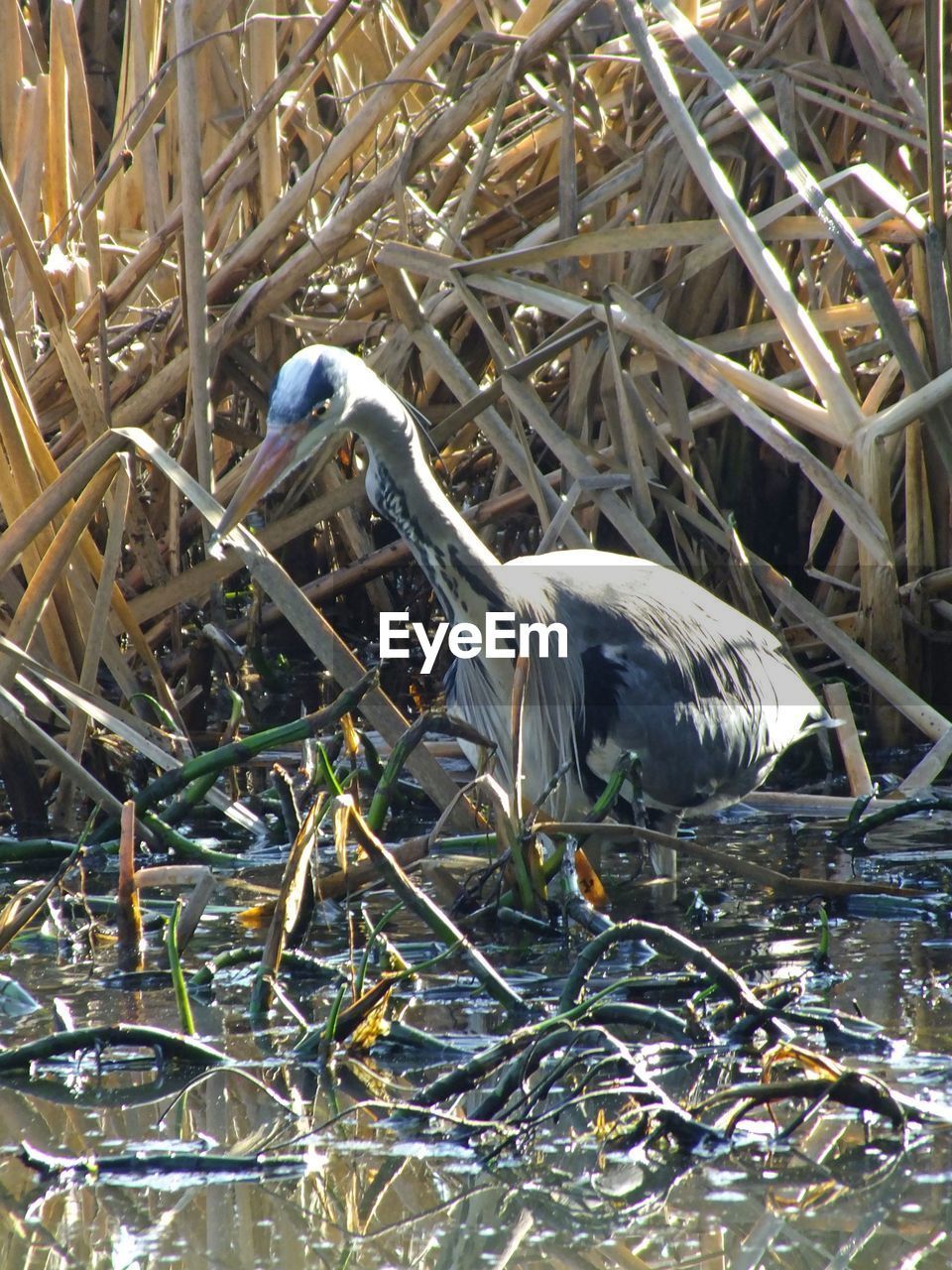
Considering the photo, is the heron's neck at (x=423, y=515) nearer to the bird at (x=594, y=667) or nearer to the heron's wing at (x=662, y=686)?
the bird at (x=594, y=667)

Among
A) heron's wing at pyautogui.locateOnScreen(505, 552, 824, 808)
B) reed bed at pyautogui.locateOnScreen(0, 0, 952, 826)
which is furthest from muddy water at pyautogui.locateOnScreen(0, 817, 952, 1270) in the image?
reed bed at pyautogui.locateOnScreen(0, 0, 952, 826)

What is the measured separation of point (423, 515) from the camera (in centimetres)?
311

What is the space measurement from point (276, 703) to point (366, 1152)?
2933 millimetres

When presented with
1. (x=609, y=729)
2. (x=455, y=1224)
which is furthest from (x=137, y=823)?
(x=455, y=1224)

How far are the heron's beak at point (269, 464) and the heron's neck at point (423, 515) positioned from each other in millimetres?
192

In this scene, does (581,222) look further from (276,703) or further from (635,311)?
(276,703)

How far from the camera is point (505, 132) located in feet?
14.6

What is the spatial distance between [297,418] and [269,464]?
104 millimetres

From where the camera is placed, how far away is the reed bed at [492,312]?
11.7ft

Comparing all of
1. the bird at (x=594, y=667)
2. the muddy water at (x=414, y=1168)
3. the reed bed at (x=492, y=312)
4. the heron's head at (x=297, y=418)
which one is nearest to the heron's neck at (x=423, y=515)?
the bird at (x=594, y=667)

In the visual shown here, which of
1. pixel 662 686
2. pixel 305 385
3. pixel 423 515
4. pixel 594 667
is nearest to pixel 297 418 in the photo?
pixel 305 385

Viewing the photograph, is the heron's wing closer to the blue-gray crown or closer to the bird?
the bird

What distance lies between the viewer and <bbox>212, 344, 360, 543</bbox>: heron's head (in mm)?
2783

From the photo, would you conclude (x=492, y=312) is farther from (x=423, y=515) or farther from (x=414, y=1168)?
(x=414, y=1168)
